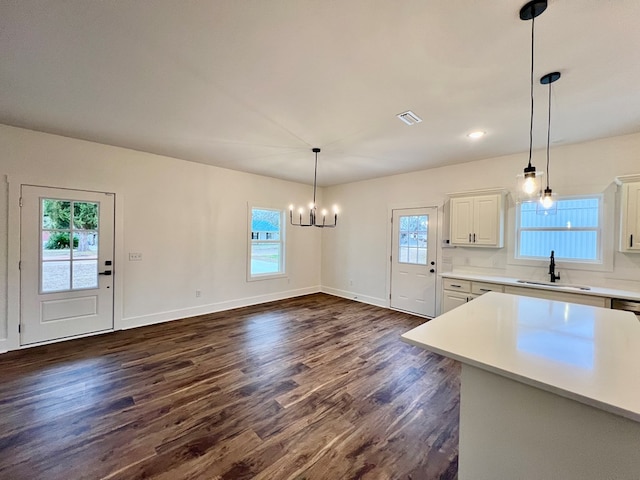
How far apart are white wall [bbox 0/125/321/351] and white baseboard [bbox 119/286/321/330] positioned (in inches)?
0.6

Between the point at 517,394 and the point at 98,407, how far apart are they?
3.07 meters

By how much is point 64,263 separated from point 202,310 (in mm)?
2093

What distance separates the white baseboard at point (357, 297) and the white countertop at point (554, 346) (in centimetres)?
360

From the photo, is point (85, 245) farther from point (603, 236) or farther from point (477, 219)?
point (603, 236)

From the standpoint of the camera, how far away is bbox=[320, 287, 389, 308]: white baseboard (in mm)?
5826

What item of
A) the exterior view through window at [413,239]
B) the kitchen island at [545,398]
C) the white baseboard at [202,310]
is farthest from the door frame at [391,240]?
the kitchen island at [545,398]

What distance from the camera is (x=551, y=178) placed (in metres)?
3.82

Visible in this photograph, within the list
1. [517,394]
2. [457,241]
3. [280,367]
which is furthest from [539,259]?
[280,367]

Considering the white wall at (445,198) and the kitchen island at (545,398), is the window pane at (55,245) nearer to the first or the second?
the kitchen island at (545,398)

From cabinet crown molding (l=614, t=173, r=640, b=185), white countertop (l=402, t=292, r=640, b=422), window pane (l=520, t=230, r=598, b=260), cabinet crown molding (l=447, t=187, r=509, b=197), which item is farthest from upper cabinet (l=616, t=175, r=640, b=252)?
white countertop (l=402, t=292, r=640, b=422)

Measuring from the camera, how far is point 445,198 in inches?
192

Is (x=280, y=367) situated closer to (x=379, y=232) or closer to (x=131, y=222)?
(x=131, y=222)

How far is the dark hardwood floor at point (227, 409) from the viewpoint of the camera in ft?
5.82

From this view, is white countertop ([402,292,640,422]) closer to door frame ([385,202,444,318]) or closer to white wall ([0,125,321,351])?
door frame ([385,202,444,318])
